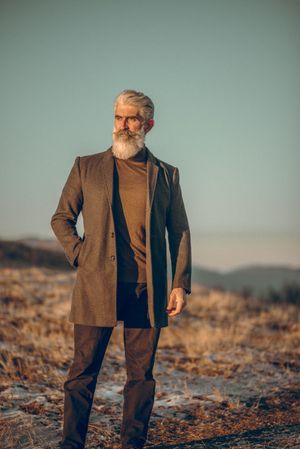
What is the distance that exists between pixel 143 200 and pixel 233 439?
2.17 meters

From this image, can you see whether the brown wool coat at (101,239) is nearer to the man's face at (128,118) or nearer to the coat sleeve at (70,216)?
the coat sleeve at (70,216)

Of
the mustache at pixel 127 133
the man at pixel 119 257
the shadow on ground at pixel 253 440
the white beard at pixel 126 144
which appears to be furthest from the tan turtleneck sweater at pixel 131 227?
the shadow on ground at pixel 253 440

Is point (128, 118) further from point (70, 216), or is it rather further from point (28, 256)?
point (28, 256)

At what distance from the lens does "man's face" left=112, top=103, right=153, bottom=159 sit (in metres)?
3.81

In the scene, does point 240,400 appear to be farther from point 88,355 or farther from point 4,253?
point 4,253

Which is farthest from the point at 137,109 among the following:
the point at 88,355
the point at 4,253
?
the point at 4,253

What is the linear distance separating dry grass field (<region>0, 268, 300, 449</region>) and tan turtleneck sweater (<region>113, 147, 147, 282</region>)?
5.00 feet

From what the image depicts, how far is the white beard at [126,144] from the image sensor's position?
381cm

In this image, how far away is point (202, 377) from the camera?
23.2ft

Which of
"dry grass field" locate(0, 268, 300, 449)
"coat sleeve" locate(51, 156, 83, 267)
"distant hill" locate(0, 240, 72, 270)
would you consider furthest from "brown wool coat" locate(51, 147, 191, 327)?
"distant hill" locate(0, 240, 72, 270)

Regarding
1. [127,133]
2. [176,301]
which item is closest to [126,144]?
[127,133]

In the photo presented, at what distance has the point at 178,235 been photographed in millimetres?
4105

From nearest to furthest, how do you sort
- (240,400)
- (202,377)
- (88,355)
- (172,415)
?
1. (88,355)
2. (172,415)
3. (240,400)
4. (202,377)

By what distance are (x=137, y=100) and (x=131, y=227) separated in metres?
0.88
